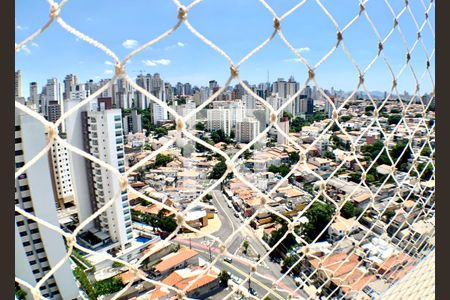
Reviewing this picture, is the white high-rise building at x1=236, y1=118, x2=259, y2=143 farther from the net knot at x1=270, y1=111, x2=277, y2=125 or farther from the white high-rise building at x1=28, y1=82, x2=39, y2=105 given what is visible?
the net knot at x1=270, y1=111, x2=277, y2=125

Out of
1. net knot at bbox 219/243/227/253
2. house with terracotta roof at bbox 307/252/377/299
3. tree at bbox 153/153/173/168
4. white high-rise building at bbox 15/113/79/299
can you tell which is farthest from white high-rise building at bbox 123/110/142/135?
net knot at bbox 219/243/227/253

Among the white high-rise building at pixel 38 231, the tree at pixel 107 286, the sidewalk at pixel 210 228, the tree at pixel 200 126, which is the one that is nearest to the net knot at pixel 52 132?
the white high-rise building at pixel 38 231

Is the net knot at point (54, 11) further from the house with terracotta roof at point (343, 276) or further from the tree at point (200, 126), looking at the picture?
the tree at point (200, 126)

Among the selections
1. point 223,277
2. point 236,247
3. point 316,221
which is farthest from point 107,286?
point 316,221

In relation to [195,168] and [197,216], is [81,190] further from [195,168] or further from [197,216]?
[195,168]

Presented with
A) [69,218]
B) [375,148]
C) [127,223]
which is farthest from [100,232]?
[375,148]

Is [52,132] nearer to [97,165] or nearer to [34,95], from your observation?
[97,165]
